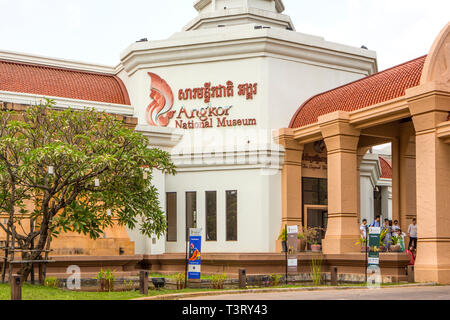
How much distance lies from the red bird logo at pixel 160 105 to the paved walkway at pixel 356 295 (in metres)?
14.8

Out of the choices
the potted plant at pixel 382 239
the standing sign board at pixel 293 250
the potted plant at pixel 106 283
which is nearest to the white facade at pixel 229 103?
the standing sign board at pixel 293 250

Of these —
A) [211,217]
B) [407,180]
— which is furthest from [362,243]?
[211,217]

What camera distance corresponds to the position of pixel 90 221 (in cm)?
1762

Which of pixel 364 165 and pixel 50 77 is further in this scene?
pixel 364 165

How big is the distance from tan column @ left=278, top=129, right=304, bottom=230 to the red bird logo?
18.6 ft

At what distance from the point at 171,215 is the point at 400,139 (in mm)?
11355

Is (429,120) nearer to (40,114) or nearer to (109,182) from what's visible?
(109,182)

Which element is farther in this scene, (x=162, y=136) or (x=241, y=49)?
(x=241, y=49)

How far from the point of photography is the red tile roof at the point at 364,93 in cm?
2392

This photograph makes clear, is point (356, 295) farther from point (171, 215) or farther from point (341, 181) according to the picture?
point (171, 215)

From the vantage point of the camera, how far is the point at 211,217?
29.5m

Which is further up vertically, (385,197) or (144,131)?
(144,131)

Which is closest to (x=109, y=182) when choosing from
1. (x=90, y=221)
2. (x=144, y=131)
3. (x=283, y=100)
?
(x=90, y=221)
